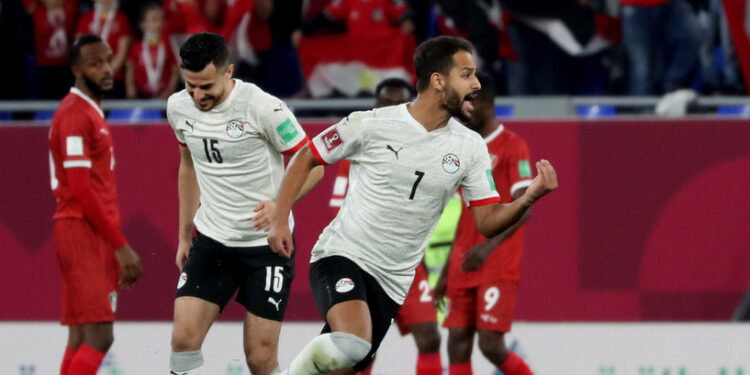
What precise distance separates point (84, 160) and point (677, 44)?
5.01m

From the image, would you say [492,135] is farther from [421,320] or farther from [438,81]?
[438,81]

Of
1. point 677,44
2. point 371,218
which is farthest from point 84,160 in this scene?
point 677,44

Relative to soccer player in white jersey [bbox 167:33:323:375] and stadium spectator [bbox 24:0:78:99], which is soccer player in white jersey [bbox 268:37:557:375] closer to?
soccer player in white jersey [bbox 167:33:323:375]

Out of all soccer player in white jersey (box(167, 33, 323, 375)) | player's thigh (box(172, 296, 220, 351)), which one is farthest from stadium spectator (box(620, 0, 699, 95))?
player's thigh (box(172, 296, 220, 351))

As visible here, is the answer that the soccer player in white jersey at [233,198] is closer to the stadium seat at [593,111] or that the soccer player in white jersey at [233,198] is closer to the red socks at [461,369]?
the red socks at [461,369]

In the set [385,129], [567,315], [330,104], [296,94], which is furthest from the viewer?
[296,94]

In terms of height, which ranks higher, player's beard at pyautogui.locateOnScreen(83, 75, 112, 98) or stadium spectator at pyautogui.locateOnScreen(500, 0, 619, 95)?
player's beard at pyautogui.locateOnScreen(83, 75, 112, 98)

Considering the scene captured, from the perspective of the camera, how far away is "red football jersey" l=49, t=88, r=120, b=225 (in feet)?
26.0

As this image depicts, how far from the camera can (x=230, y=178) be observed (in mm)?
6898

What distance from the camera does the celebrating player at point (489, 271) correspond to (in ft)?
26.3

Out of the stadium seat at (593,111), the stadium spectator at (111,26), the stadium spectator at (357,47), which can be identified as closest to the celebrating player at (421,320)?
the stadium seat at (593,111)

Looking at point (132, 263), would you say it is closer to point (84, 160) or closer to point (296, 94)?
point (84, 160)

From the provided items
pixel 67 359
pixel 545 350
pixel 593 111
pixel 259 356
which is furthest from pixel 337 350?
pixel 593 111

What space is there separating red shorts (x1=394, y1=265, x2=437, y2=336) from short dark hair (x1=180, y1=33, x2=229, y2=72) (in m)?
2.21
